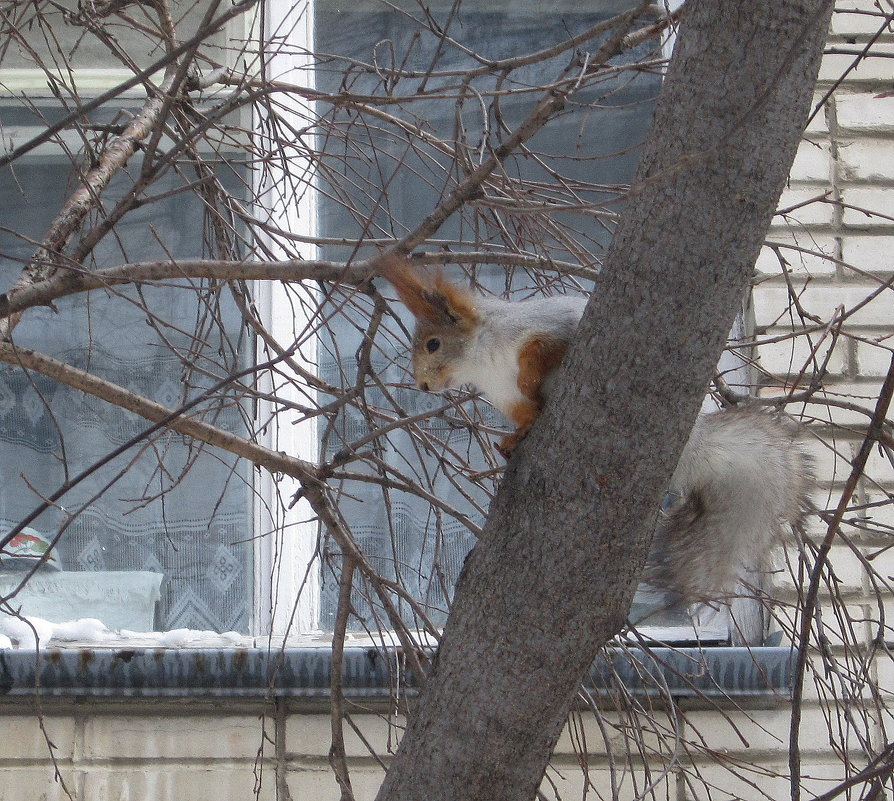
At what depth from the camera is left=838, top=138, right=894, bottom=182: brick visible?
7.32ft

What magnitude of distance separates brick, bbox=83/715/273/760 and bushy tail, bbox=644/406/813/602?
1.02 m

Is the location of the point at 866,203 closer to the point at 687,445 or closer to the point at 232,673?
the point at 687,445

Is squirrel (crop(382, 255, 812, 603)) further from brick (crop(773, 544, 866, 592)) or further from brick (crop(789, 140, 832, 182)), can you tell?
brick (crop(789, 140, 832, 182))

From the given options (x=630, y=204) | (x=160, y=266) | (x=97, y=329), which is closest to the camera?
(x=630, y=204)

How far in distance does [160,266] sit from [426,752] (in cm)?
60

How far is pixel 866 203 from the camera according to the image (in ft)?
7.27

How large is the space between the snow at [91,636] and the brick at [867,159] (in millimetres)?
1668

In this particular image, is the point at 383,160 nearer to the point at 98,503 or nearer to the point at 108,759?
the point at 98,503

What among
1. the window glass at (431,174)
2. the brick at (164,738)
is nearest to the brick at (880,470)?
the window glass at (431,174)

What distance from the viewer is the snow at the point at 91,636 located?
2.01 meters

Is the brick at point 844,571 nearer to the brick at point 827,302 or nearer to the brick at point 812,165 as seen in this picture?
the brick at point 827,302

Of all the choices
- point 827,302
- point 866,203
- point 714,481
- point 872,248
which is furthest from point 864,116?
point 714,481

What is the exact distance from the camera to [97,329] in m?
2.38

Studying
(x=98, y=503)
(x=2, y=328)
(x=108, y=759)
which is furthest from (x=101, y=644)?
(x=2, y=328)
